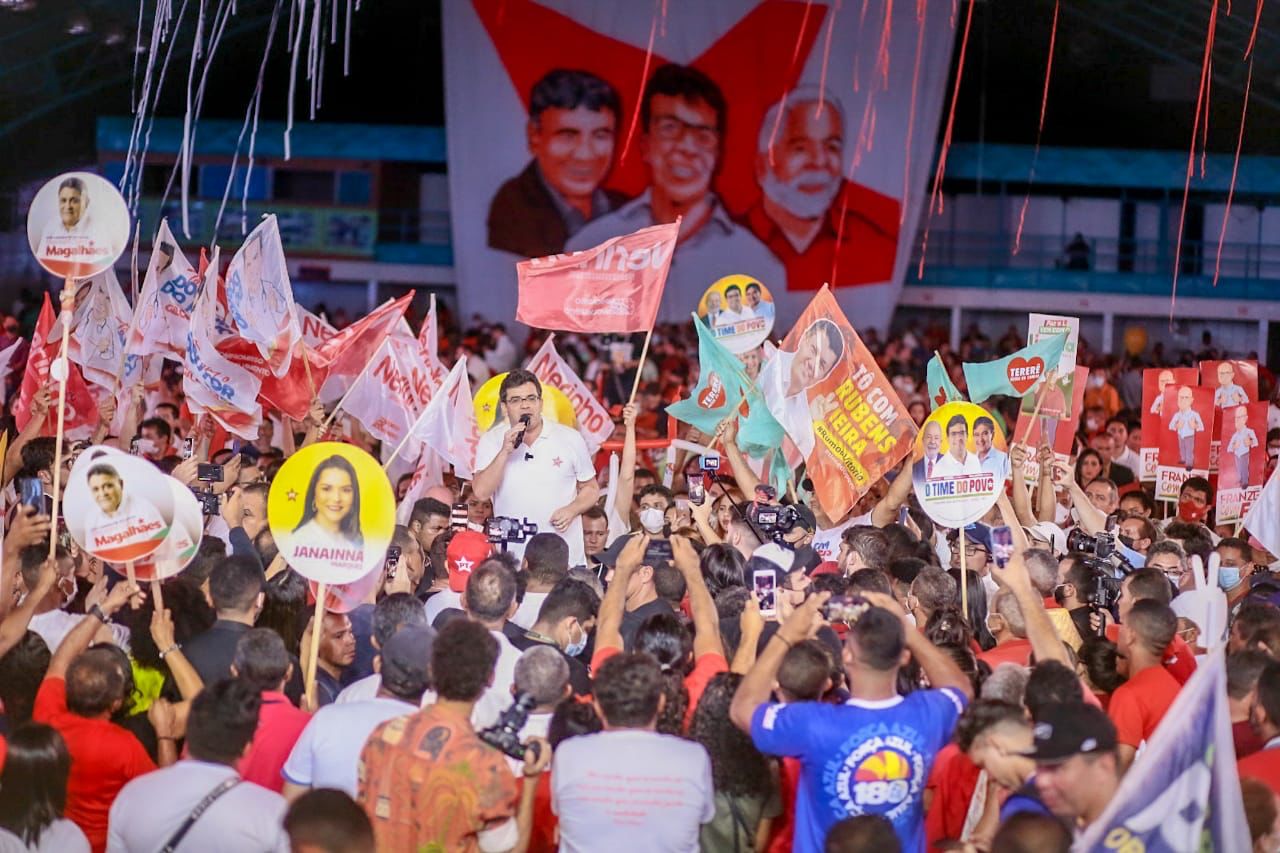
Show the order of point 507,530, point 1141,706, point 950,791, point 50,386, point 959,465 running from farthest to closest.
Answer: point 50,386 < point 507,530 < point 959,465 < point 1141,706 < point 950,791

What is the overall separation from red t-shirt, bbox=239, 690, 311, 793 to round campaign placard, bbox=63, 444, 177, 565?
874mm

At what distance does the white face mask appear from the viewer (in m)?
7.61

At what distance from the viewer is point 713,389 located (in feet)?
30.7

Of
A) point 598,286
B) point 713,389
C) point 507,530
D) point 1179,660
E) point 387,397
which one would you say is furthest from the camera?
point 387,397

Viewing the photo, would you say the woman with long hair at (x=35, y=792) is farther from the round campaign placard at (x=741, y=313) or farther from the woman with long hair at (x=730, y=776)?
the round campaign placard at (x=741, y=313)

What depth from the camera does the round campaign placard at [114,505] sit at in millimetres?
5305

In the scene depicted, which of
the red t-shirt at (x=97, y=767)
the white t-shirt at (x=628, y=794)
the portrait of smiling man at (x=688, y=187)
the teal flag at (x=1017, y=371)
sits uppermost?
the portrait of smiling man at (x=688, y=187)

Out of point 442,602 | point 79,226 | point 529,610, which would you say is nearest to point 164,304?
point 79,226

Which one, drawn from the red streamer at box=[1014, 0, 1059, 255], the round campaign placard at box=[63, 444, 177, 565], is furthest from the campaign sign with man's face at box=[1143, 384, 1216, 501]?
the red streamer at box=[1014, 0, 1059, 255]

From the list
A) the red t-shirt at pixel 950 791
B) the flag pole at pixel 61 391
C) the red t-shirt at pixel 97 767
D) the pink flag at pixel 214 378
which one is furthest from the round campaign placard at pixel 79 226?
the red t-shirt at pixel 950 791

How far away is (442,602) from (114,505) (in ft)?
4.87

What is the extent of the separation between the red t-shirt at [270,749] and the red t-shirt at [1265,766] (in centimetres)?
261

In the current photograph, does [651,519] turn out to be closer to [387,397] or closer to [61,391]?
[61,391]

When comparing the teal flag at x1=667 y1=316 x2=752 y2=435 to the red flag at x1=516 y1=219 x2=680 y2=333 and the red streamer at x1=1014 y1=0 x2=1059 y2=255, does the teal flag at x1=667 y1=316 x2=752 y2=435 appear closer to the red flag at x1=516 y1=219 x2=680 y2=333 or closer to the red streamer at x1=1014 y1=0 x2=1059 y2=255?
the red flag at x1=516 y1=219 x2=680 y2=333
